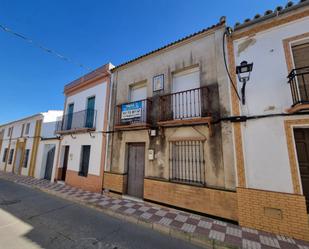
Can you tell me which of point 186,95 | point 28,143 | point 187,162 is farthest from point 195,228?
point 28,143

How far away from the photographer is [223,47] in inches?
213

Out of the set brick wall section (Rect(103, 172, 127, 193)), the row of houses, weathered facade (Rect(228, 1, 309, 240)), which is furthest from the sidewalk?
brick wall section (Rect(103, 172, 127, 193))

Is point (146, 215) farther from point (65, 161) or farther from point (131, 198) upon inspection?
point (65, 161)

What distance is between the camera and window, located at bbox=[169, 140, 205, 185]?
5.38 meters

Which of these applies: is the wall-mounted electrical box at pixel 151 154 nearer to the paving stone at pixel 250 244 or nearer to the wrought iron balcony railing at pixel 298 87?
the paving stone at pixel 250 244

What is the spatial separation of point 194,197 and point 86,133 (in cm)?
737

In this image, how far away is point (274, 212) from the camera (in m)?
4.05

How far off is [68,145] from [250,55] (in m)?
11.5

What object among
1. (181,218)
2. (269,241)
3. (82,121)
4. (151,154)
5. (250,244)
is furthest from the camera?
(82,121)

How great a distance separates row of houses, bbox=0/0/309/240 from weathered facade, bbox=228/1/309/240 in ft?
0.08

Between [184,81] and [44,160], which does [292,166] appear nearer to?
[184,81]

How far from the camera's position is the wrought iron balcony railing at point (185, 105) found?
18.3 ft

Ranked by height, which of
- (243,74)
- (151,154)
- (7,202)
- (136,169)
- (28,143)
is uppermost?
(243,74)

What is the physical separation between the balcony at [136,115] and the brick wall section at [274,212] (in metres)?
4.32
